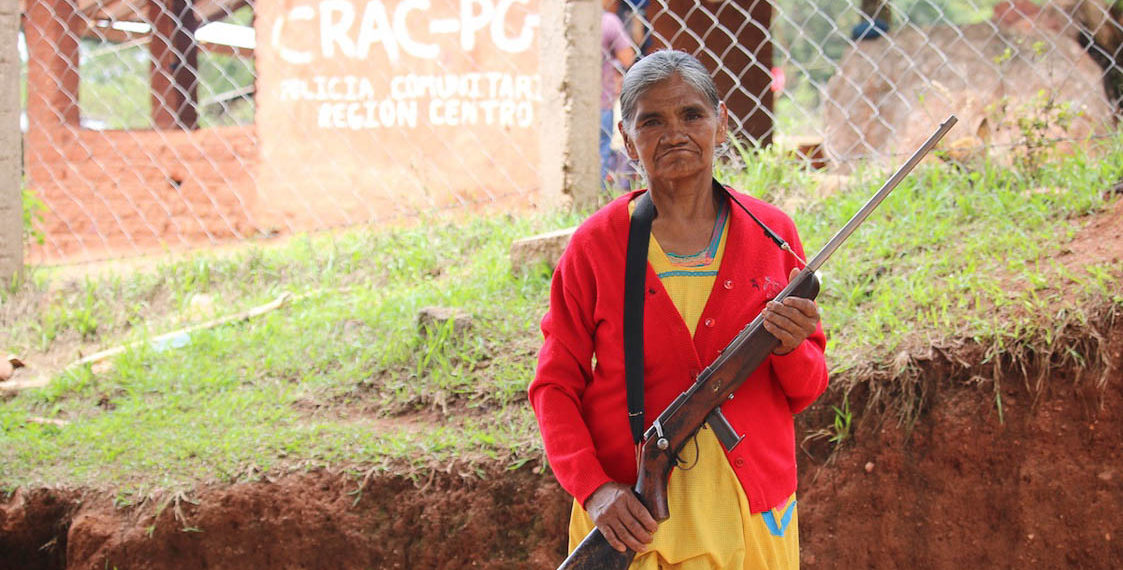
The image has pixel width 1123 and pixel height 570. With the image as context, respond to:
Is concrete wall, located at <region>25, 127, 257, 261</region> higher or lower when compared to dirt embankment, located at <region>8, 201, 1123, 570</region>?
lower

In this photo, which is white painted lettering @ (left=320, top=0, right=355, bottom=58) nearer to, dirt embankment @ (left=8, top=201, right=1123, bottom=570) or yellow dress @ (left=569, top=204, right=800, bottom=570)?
dirt embankment @ (left=8, top=201, right=1123, bottom=570)

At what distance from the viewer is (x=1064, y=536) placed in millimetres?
3043

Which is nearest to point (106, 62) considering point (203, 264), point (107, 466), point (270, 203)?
point (270, 203)

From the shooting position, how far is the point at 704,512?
6.01 ft

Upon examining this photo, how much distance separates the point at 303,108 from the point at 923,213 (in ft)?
13.4

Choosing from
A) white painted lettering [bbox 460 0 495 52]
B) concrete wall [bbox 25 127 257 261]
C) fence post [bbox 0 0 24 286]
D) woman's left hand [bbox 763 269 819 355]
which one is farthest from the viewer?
concrete wall [bbox 25 127 257 261]

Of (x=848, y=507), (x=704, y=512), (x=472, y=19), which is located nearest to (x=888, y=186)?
(x=704, y=512)

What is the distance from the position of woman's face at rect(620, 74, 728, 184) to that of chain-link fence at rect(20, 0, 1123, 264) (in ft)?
9.89

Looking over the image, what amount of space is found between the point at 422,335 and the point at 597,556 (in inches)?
88.4

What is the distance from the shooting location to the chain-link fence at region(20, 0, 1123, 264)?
592 cm

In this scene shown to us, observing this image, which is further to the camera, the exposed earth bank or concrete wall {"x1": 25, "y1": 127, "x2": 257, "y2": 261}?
concrete wall {"x1": 25, "y1": 127, "x2": 257, "y2": 261}

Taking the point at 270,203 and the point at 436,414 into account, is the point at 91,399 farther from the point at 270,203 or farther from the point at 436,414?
the point at 270,203

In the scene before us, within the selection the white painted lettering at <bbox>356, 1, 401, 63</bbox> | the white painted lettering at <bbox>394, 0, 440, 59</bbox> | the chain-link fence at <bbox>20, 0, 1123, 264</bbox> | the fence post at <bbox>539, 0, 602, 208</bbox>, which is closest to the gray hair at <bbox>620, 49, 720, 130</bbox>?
the fence post at <bbox>539, 0, 602, 208</bbox>

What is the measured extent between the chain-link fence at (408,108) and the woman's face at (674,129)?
3.02 metres
